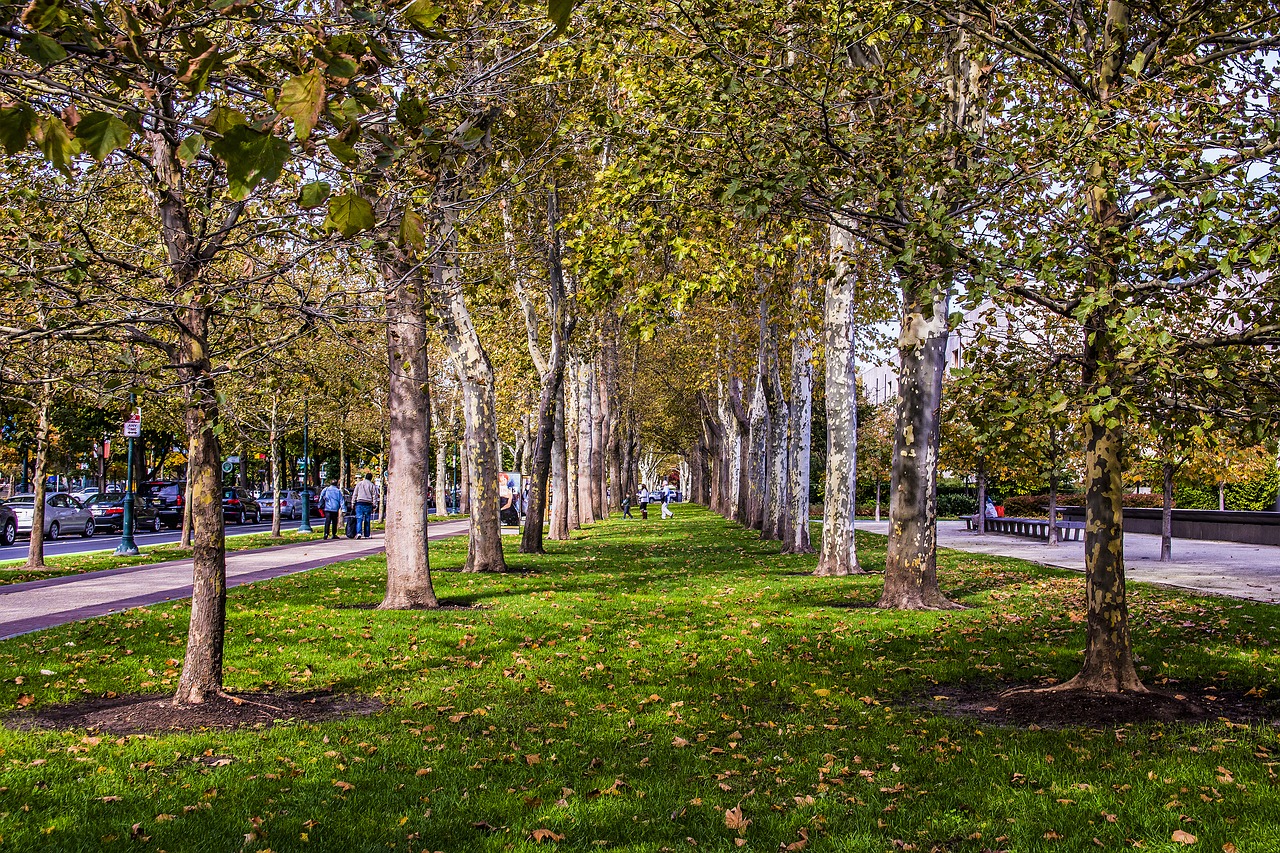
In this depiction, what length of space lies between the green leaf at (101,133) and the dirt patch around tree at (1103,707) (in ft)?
21.0

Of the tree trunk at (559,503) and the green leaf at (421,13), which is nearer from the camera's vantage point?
the green leaf at (421,13)

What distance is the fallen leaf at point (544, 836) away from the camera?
187 inches

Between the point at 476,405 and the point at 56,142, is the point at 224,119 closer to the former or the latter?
the point at 56,142

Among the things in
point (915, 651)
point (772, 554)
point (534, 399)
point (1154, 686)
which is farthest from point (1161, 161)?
point (534, 399)

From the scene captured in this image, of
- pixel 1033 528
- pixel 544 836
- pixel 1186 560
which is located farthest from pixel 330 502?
pixel 544 836

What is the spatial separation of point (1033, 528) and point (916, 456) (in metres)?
22.5

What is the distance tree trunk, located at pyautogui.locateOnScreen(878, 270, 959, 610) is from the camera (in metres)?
12.1

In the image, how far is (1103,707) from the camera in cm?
713

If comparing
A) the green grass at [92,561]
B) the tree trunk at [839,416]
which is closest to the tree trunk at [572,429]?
the green grass at [92,561]

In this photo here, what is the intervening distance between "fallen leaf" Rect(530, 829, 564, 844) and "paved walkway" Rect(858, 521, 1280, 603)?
12.0 metres

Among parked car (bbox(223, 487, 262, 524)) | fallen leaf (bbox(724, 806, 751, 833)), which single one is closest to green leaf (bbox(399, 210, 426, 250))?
fallen leaf (bbox(724, 806, 751, 833))

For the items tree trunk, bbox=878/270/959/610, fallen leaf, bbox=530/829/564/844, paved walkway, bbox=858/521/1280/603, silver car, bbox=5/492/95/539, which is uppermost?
tree trunk, bbox=878/270/959/610

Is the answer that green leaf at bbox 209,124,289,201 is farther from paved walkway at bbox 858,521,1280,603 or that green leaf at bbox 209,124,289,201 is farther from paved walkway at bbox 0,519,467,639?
paved walkway at bbox 858,521,1280,603

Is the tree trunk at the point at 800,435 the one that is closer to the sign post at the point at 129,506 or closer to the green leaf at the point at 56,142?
the sign post at the point at 129,506
